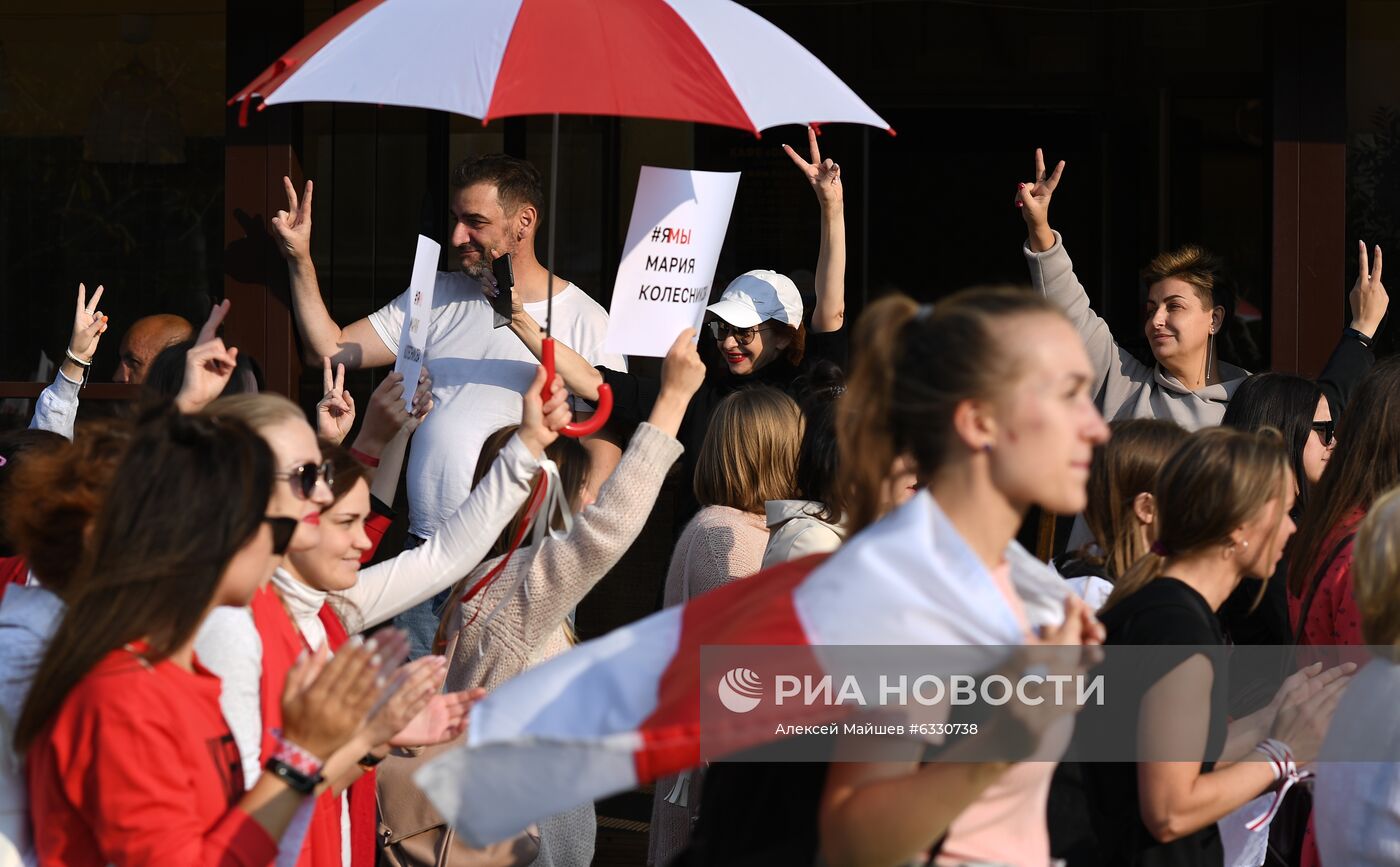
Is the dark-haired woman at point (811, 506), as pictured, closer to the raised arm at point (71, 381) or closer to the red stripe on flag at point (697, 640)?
the red stripe on flag at point (697, 640)

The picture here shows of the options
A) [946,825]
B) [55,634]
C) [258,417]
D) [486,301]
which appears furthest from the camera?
[486,301]

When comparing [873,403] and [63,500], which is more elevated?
[873,403]

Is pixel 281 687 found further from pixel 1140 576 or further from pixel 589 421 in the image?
pixel 1140 576

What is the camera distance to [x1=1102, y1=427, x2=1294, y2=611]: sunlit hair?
3152 mm

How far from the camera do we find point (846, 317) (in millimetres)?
8367

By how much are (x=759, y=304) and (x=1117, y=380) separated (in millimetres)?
1183

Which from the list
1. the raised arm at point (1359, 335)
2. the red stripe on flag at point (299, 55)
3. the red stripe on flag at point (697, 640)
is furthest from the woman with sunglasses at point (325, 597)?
the raised arm at point (1359, 335)

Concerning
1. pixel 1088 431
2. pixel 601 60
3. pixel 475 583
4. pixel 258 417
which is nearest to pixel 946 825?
pixel 1088 431

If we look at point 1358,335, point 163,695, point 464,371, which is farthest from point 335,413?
point 1358,335

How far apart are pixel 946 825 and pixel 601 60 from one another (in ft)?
8.00

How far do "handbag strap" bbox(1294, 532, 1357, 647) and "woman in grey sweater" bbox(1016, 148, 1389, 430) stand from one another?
1.38 m

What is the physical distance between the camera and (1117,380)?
5.46 meters

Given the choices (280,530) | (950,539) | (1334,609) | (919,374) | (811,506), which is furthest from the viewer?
(811,506)

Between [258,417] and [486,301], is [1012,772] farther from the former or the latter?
[486,301]
